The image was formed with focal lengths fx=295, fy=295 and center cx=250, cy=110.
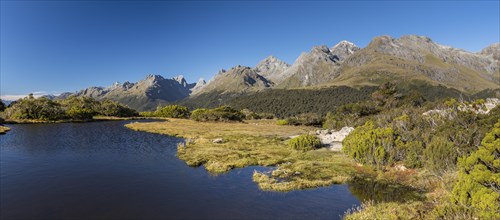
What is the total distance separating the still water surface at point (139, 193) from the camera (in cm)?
2611

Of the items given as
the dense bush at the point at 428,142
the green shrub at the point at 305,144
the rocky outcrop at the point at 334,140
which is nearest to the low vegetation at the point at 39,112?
the green shrub at the point at 305,144

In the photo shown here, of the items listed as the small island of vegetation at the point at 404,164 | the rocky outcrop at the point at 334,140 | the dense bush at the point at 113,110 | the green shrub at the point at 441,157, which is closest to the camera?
the small island of vegetation at the point at 404,164

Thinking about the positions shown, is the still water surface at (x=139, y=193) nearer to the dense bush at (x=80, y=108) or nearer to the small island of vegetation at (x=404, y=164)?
the small island of vegetation at (x=404, y=164)

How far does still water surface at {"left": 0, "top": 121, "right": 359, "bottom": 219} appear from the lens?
26.1 m

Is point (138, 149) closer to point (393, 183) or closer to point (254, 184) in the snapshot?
point (254, 184)

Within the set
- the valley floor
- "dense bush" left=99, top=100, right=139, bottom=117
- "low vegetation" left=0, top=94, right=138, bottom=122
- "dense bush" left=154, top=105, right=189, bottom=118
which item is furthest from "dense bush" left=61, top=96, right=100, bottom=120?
the valley floor

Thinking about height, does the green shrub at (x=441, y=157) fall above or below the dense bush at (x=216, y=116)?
below

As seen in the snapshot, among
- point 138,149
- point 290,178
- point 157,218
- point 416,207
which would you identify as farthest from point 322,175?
point 138,149

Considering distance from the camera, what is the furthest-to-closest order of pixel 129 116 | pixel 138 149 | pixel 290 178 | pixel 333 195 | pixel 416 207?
pixel 129 116
pixel 138 149
pixel 290 178
pixel 333 195
pixel 416 207

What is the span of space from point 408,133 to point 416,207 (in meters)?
19.5

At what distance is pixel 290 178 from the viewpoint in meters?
37.9

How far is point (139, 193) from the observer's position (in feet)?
104

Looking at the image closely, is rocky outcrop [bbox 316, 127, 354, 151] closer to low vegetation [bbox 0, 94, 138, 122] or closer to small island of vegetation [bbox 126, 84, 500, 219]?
small island of vegetation [bbox 126, 84, 500, 219]

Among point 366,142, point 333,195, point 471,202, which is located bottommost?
point 333,195
